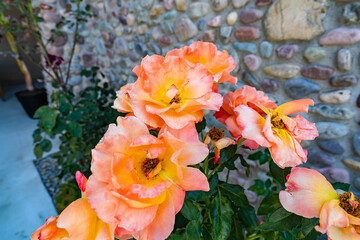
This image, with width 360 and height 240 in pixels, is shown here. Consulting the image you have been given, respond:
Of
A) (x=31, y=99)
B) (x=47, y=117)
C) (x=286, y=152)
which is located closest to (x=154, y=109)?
(x=286, y=152)

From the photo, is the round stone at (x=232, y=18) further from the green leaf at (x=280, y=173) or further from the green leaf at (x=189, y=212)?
the green leaf at (x=189, y=212)

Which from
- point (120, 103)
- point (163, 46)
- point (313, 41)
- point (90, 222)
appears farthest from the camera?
point (163, 46)

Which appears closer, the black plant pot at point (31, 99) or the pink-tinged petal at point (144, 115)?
the pink-tinged petal at point (144, 115)

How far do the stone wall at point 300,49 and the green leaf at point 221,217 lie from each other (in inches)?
29.8

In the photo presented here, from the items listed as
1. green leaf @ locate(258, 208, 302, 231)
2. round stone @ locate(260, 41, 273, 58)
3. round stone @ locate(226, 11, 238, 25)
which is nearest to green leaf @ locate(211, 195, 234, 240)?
green leaf @ locate(258, 208, 302, 231)

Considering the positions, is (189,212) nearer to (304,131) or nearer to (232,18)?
(304,131)

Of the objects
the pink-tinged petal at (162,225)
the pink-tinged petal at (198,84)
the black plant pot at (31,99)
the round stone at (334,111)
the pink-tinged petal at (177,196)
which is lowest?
the black plant pot at (31,99)

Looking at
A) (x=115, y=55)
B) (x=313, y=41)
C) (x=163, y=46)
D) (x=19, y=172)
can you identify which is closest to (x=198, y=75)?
(x=313, y=41)

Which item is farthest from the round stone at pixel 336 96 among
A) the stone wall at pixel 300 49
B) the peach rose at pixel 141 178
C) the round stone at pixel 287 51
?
the peach rose at pixel 141 178

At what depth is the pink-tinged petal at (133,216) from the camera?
0.31 meters

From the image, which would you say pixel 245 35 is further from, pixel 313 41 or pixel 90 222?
pixel 90 222

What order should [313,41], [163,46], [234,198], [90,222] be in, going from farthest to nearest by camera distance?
[163,46] < [313,41] < [234,198] < [90,222]

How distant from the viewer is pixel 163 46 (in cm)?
177

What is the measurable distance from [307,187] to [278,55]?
94 centimetres
